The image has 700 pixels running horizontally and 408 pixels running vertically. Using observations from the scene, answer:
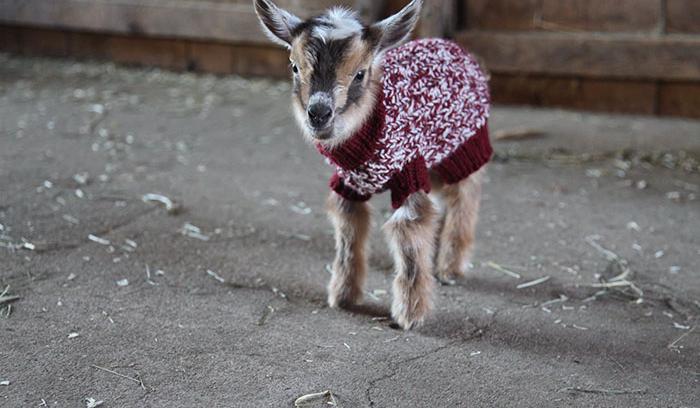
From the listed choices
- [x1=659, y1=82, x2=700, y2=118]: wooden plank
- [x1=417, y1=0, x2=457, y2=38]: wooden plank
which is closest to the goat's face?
[x1=417, y1=0, x2=457, y2=38]: wooden plank

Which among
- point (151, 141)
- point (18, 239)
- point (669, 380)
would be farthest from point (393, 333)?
point (151, 141)

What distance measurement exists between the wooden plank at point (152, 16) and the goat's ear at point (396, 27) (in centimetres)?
409

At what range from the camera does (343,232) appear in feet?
11.5

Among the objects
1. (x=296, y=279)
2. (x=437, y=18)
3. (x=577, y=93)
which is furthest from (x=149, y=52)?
(x=296, y=279)

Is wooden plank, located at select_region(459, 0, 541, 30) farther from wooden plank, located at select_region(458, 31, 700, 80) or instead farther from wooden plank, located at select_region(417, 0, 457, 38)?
wooden plank, located at select_region(417, 0, 457, 38)

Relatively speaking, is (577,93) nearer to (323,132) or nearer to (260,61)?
(260,61)

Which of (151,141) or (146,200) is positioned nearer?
(146,200)

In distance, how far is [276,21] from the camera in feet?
10.6

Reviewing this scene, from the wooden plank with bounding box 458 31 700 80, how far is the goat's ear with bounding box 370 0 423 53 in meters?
3.79

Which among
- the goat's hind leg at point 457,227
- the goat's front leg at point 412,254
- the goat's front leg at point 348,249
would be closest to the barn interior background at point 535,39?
the goat's hind leg at point 457,227

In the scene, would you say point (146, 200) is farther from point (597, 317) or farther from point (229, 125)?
point (597, 317)

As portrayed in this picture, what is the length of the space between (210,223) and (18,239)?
937 millimetres

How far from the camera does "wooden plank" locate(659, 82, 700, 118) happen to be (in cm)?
666

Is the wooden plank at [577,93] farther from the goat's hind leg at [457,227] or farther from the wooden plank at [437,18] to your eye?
the goat's hind leg at [457,227]
